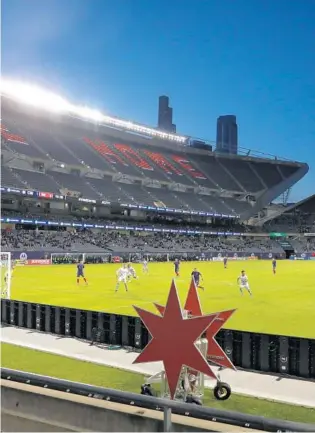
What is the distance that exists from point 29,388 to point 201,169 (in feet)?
355

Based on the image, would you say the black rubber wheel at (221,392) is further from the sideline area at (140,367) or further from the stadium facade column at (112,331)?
the stadium facade column at (112,331)

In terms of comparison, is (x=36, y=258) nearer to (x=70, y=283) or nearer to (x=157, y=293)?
(x=70, y=283)

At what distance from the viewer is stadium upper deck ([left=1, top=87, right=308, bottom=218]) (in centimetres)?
7831

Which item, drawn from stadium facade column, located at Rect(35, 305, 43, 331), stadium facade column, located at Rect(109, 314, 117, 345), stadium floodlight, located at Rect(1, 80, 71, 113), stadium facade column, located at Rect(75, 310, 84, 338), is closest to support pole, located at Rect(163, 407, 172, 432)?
stadium facade column, located at Rect(109, 314, 117, 345)

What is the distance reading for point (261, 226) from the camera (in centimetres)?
11300

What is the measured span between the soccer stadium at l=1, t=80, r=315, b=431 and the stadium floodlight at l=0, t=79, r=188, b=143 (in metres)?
0.26

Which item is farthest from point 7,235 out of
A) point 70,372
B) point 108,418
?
point 108,418

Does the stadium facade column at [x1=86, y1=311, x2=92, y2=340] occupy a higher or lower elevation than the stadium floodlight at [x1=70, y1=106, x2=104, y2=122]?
lower

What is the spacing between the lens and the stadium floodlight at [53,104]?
78.5 m

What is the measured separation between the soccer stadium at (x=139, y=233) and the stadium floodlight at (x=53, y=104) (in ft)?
0.86

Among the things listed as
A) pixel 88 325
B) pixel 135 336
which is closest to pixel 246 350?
pixel 135 336

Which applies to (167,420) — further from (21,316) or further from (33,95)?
(33,95)

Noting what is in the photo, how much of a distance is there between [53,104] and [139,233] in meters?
29.2

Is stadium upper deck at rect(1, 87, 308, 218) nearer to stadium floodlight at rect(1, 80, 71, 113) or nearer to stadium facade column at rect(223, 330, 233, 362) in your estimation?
stadium floodlight at rect(1, 80, 71, 113)
